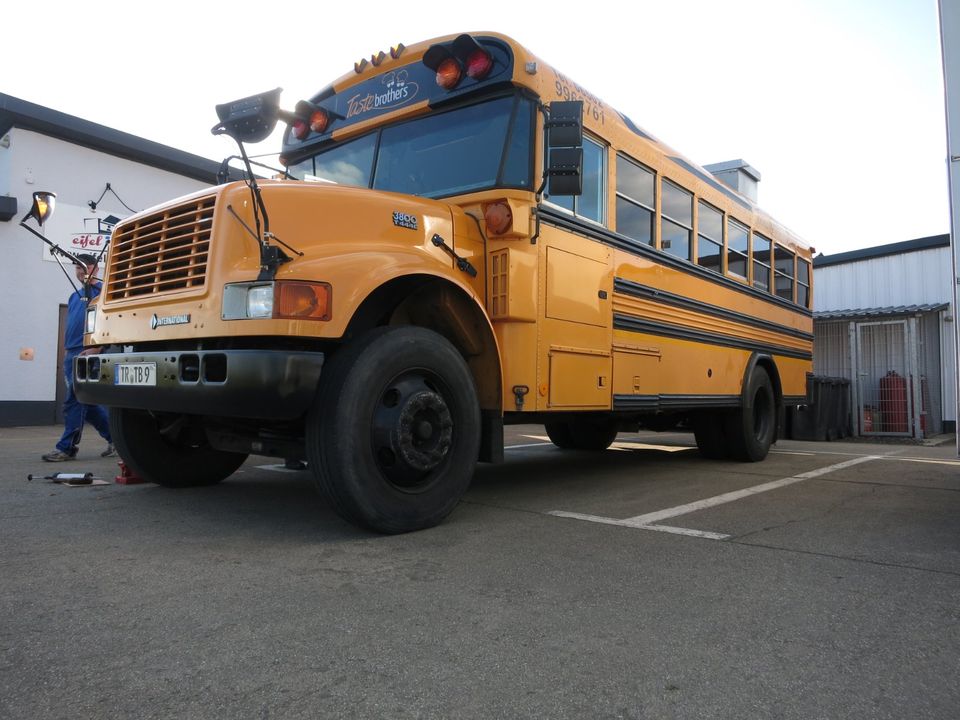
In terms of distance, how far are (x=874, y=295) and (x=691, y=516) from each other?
15599mm

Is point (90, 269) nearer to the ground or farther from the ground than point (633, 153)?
nearer to the ground

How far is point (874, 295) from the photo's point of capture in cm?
1706

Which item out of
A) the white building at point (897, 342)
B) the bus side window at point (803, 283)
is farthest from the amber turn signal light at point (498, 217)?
the white building at point (897, 342)

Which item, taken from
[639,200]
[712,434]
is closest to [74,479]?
[639,200]

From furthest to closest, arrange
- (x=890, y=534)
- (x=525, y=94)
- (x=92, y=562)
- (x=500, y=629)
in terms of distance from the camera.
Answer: (x=525, y=94)
(x=890, y=534)
(x=92, y=562)
(x=500, y=629)

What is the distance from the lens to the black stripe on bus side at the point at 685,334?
5.30m

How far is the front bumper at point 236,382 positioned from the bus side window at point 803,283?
808 centimetres

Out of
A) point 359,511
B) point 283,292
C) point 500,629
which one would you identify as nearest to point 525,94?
point 283,292

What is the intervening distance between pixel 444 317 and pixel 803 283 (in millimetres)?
7362

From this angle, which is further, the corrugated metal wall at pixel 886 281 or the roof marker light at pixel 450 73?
the corrugated metal wall at pixel 886 281

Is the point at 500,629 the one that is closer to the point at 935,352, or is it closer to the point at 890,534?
the point at 890,534

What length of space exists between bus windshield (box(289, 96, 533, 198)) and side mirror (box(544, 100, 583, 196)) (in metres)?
0.20

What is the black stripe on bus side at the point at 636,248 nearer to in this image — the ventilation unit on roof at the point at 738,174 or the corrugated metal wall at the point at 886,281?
the ventilation unit on roof at the point at 738,174

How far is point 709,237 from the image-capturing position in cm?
689
